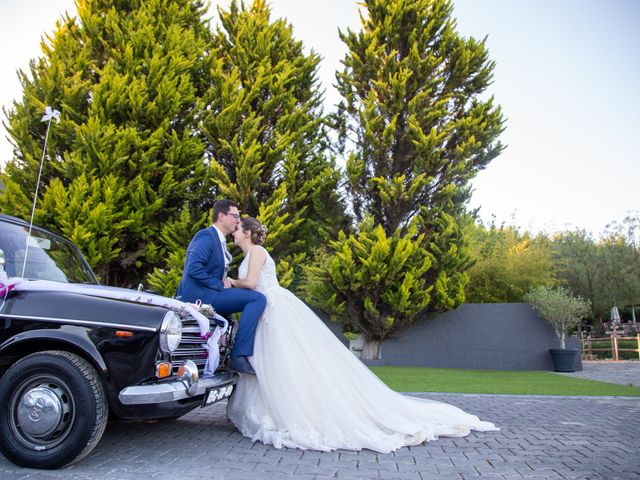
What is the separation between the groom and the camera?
4.62 metres

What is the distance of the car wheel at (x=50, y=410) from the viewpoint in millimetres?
3266

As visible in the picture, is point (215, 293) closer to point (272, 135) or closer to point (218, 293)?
point (218, 293)

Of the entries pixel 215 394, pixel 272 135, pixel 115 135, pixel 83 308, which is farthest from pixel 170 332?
pixel 272 135

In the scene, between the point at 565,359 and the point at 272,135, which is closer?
the point at 565,359

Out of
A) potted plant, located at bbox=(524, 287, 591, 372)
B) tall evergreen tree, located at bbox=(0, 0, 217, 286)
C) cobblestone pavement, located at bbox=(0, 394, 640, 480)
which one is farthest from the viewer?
potted plant, located at bbox=(524, 287, 591, 372)

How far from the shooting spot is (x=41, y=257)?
4328 mm

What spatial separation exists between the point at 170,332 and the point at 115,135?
34.1 ft

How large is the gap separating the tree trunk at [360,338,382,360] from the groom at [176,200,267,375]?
435 inches

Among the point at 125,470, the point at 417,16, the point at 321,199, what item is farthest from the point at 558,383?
the point at 417,16

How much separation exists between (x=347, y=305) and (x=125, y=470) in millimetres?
11425

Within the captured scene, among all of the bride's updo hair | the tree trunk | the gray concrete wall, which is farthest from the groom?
the gray concrete wall

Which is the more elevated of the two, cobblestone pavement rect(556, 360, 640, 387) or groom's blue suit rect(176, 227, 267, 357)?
groom's blue suit rect(176, 227, 267, 357)

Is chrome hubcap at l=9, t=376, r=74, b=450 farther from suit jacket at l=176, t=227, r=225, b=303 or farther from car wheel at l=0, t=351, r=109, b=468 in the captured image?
suit jacket at l=176, t=227, r=225, b=303

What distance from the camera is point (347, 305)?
14.6 meters
